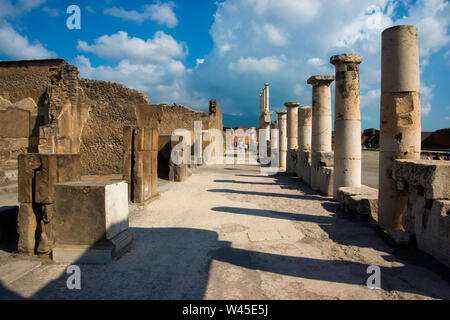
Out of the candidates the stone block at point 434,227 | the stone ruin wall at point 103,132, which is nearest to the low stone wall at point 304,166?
the stone block at point 434,227

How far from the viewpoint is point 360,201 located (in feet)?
19.7

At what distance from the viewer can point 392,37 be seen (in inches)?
204

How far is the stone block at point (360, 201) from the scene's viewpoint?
5.91 m

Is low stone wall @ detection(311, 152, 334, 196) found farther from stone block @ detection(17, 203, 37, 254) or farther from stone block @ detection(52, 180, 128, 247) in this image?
stone block @ detection(17, 203, 37, 254)

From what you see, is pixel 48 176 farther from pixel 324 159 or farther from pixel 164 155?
pixel 164 155

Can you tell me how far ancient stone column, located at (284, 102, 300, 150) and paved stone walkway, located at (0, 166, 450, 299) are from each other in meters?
9.64

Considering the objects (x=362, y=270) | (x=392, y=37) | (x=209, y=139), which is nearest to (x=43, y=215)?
→ (x=362, y=270)

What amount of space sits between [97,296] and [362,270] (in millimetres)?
3104

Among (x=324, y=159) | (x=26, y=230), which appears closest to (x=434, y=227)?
(x=26, y=230)

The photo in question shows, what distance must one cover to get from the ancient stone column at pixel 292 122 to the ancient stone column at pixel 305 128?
6.16 feet

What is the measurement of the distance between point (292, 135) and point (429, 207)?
481 inches

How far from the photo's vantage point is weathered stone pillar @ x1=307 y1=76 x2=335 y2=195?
378 inches

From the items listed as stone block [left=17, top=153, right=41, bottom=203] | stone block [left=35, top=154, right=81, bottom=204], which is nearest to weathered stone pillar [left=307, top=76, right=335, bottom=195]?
stone block [left=35, top=154, right=81, bottom=204]
